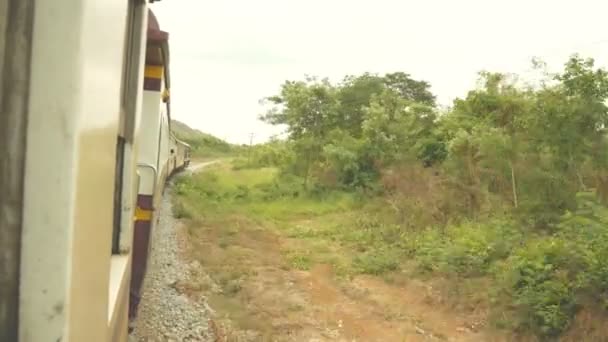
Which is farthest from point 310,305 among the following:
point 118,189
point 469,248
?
point 118,189

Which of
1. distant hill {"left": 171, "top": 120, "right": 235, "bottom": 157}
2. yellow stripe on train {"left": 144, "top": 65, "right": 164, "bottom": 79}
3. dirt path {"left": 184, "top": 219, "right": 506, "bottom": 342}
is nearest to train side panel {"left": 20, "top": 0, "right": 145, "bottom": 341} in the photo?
yellow stripe on train {"left": 144, "top": 65, "right": 164, "bottom": 79}

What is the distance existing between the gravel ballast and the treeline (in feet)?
10.6

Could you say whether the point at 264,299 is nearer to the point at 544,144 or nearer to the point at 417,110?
the point at 544,144

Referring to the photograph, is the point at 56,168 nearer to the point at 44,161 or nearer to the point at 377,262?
the point at 44,161

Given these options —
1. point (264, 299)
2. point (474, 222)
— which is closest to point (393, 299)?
point (264, 299)

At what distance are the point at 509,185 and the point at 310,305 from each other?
14.2 feet

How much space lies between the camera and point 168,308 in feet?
20.8

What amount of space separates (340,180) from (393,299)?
29.9 feet

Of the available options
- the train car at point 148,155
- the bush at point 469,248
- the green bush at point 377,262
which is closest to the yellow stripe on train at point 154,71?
the train car at point 148,155

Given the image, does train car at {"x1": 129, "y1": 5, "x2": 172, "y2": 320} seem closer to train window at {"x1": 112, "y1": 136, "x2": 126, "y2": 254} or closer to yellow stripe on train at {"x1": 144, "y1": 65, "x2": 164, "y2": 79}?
yellow stripe on train at {"x1": 144, "y1": 65, "x2": 164, "y2": 79}

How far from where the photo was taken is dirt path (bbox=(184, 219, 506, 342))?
6.19 metres

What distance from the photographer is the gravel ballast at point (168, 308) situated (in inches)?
221

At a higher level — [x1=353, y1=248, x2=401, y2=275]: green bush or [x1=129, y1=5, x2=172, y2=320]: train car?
[x1=129, y1=5, x2=172, y2=320]: train car

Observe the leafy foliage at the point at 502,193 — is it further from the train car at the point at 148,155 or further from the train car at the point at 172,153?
the train car at the point at 148,155
